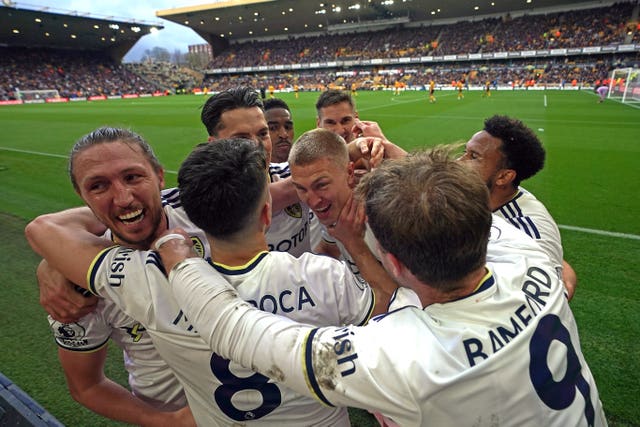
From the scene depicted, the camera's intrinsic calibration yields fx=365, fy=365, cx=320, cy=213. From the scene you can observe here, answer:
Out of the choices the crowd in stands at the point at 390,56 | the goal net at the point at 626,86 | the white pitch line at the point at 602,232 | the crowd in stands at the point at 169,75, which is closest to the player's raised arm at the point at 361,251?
the white pitch line at the point at 602,232

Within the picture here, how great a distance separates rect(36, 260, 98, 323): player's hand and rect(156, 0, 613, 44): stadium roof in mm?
51817

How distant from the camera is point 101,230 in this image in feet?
7.09

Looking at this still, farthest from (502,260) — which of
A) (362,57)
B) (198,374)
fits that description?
(362,57)

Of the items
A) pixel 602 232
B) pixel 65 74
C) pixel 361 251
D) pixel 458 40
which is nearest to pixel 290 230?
pixel 361 251

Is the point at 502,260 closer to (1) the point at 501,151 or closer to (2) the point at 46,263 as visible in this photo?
(1) the point at 501,151

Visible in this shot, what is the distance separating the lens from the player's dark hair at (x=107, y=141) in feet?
6.29

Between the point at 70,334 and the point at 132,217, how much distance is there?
637 millimetres

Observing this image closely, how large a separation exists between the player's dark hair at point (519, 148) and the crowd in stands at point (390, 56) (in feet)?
144

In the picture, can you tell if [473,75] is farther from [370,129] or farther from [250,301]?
[250,301]

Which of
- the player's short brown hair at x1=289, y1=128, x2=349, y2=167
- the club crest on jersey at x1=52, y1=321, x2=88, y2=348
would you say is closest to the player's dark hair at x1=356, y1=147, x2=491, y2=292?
the player's short brown hair at x1=289, y1=128, x2=349, y2=167

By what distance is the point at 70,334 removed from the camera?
1.80m

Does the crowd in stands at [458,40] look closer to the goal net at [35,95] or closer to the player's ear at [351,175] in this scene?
the goal net at [35,95]

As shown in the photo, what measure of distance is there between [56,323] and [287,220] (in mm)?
1672

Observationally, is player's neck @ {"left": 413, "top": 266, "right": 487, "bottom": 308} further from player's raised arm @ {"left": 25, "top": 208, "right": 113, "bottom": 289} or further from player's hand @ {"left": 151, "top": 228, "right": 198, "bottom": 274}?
player's raised arm @ {"left": 25, "top": 208, "right": 113, "bottom": 289}
